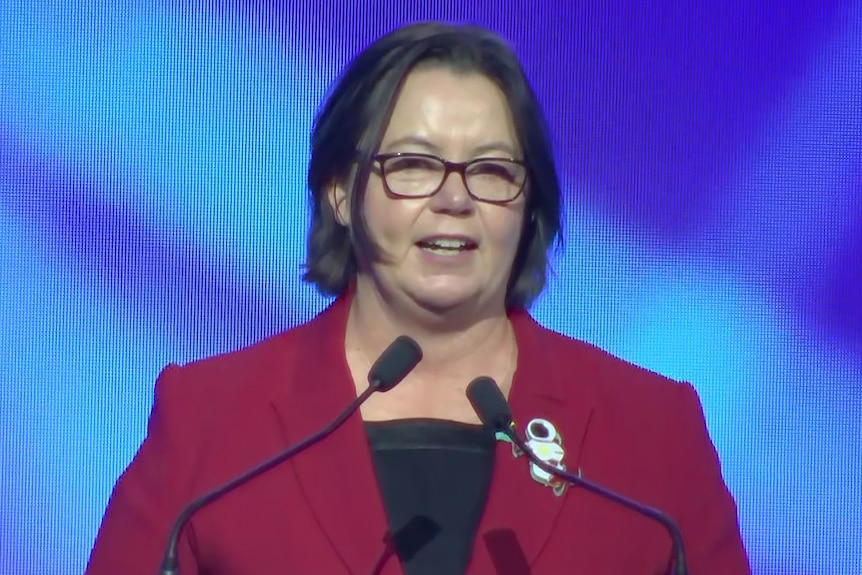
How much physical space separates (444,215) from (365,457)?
36 centimetres

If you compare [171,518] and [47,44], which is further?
[47,44]

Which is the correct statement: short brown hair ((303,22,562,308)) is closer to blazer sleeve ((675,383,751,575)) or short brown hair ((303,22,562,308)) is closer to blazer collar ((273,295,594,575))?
blazer collar ((273,295,594,575))

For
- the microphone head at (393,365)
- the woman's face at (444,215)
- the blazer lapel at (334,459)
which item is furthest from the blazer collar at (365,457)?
the microphone head at (393,365)

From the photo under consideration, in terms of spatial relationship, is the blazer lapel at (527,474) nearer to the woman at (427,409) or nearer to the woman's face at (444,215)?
the woman at (427,409)

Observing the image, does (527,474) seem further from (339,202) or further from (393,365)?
(339,202)

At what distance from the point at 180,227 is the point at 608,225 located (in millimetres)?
796

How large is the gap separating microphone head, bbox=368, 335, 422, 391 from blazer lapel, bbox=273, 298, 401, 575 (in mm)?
249

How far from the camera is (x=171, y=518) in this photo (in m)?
1.83

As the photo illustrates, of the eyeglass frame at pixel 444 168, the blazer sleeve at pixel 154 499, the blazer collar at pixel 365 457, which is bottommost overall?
the blazer sleeve at pixel 154 499

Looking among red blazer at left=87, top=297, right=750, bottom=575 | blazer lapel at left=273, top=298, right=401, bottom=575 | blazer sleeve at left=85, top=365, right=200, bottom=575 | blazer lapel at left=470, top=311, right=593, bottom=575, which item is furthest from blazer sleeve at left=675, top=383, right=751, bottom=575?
blazer sleeve at left=85, top=365, right=200, bottom=575

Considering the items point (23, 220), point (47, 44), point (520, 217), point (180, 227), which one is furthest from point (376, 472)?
point (47, 44)

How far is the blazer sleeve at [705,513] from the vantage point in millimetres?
1866

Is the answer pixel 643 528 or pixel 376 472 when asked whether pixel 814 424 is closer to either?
pixel 643 528

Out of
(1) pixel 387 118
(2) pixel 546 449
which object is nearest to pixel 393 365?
(2) pixel 546 449
